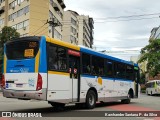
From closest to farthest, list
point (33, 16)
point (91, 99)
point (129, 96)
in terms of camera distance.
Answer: point (91, 99) → point (129, 96) → point (33, 16)

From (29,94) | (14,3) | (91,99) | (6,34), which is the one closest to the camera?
(29,94)

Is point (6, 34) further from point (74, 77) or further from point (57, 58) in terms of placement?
point (57, 58)

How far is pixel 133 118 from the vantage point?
1445 cm

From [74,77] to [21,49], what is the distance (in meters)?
2.99

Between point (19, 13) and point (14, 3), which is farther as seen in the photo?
point (14, 3)

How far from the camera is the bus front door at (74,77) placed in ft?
55.1

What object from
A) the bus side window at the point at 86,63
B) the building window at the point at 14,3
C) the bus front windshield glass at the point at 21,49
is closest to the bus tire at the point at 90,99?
the bus side window at the point at 86,63

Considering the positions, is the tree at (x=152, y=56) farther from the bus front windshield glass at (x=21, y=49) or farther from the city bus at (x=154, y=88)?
the bus front windshield glass at (x=21, y=49)

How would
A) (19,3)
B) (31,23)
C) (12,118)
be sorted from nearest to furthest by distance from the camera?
(12,118) < (31,23) < (19,3)

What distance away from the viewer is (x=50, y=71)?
15.1 m

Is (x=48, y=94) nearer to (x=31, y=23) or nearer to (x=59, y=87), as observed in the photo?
(x=59, y=87)

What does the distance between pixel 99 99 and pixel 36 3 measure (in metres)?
46.6

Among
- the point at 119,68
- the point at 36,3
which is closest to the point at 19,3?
the point at 36,3

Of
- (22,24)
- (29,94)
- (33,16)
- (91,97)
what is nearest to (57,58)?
(29,94)
